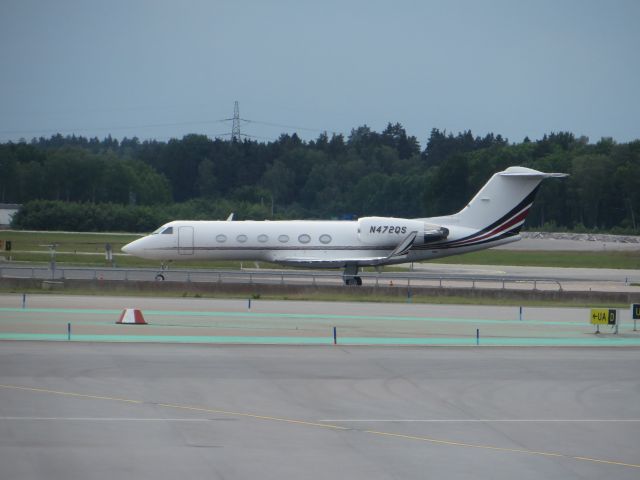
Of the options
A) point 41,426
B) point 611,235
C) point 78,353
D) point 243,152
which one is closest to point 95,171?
point 243,152

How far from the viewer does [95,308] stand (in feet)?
110

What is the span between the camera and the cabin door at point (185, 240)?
48.0 meters

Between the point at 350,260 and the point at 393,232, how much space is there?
247 centimetres

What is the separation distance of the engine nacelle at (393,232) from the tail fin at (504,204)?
7.38 ft

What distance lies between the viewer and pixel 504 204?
48.9 metres

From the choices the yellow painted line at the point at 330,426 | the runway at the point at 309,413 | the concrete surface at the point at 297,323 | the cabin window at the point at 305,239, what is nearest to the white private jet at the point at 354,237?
the cabin window at the point at 305,239

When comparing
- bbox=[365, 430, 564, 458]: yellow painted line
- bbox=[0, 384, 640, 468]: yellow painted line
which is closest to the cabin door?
bbox=[0, 384, 640, 468]: yellow painted line

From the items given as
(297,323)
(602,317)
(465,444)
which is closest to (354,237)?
(297,323)

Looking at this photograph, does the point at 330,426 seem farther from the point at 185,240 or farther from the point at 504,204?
the point at 504,204

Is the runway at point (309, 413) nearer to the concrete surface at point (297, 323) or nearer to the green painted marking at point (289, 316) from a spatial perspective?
the concrete surface at point (297, 323)

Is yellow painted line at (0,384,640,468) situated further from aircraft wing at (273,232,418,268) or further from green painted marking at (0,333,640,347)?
aircraft wing at (273,232,418,268)

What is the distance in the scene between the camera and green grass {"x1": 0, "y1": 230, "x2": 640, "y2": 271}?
189 feet


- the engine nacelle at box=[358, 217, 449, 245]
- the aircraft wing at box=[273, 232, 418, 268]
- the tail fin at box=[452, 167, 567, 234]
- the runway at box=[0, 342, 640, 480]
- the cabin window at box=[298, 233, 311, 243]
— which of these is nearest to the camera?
the runway at box=[0, 342, 640, 480]

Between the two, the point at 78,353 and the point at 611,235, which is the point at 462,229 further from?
the point at 611,235
